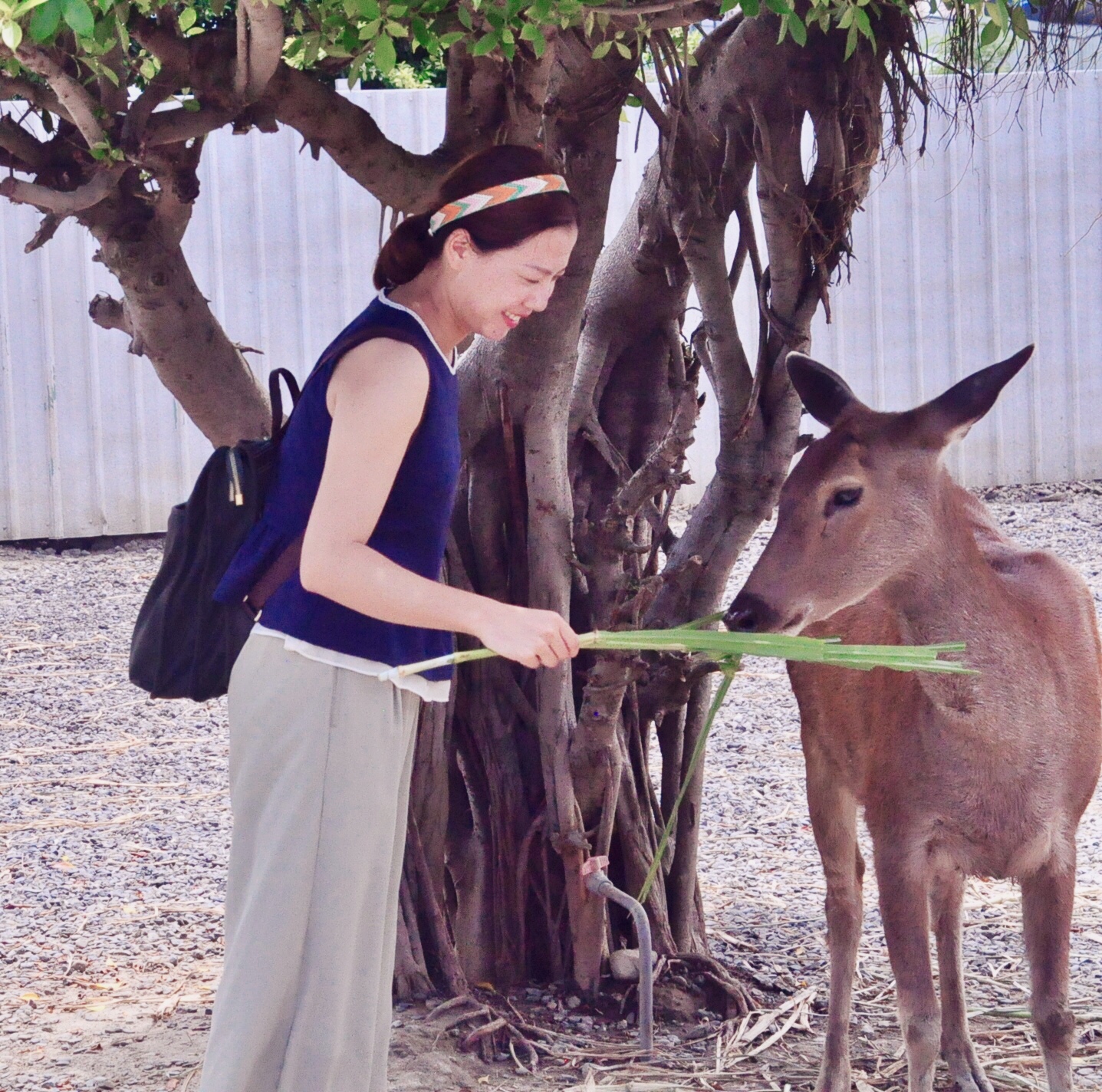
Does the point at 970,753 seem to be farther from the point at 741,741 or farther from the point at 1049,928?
the point at 741,741

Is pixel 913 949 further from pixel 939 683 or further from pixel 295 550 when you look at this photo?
pixel 295 550

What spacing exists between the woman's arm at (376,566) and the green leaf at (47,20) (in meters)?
0.75

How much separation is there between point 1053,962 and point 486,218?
232 cm

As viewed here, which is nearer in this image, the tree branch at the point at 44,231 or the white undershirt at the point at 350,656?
the white undershirt at the point at 350,656

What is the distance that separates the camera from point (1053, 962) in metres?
3.63

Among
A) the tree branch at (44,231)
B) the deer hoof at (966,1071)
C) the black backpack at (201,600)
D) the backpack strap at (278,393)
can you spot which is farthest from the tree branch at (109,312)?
the deer hoof at (966,1071)

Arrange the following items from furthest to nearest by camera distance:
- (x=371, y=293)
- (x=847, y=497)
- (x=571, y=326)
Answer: (x=371, y=293)
(x=571, y=326)
(x=847, y=497)

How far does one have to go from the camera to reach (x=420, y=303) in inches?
103

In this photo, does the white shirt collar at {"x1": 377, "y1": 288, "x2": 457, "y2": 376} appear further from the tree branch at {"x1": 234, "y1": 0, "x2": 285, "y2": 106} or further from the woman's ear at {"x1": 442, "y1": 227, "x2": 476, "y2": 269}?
the tree branch at {"x1": 234, "y1": 0, "x2": 285, "y2": 106}

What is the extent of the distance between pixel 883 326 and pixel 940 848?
811cm

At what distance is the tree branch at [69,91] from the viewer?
3016mm

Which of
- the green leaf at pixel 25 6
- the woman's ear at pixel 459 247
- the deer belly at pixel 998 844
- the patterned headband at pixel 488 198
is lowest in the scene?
the deer belly at pixel 998 844

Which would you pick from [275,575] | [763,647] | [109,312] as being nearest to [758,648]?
[763,647]

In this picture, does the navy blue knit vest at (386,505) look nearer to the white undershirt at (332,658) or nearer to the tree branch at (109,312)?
the white undershirt at (332,658)
